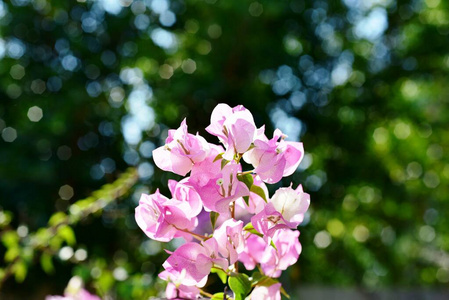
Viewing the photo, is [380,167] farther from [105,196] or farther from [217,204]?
[217,204]

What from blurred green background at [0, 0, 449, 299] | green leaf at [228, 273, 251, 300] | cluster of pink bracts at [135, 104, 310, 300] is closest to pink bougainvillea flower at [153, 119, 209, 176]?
cluster of pink bracts at [135, 104, 310, 300]

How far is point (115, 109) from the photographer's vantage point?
17.9ft

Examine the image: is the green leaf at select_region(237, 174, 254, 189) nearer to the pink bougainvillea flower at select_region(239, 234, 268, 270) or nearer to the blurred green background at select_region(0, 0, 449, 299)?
the pink bougainvillea flower at select_region(239, 234, 268, 270)

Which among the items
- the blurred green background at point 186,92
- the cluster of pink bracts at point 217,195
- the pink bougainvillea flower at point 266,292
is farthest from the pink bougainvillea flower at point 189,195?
the blurred green background at point 186,92

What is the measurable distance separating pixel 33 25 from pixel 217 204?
548cm

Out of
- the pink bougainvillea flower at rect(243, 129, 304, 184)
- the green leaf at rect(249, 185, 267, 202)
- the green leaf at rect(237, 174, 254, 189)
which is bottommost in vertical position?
the green leaf at rect(249, 185, 267, 202)

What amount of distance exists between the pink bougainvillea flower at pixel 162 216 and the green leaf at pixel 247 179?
6 cm

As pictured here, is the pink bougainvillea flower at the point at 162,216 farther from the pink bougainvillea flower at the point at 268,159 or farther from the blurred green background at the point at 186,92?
the blurred green background at the point at 186,92

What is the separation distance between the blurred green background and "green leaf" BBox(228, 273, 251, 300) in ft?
12.8

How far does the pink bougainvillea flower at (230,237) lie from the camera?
58 centimetres

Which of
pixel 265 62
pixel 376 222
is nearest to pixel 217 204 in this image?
pixel 265 62

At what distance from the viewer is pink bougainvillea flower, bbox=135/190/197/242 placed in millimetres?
572

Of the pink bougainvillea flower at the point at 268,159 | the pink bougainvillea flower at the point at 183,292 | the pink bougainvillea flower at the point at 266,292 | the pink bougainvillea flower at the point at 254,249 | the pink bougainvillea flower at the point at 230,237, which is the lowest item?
the pink bougainvillea flower at the point at 183,292

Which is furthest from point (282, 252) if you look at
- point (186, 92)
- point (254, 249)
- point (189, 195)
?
point (186, 92)
